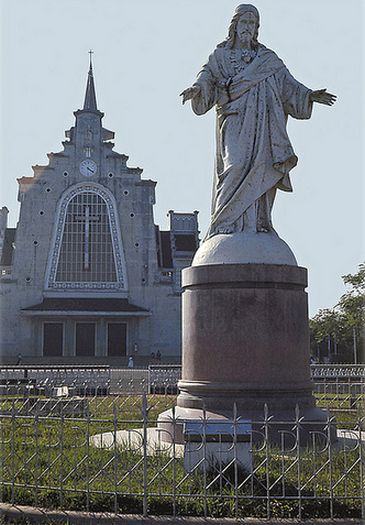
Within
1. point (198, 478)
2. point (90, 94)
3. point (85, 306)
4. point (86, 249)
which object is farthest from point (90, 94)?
point (198, 478)

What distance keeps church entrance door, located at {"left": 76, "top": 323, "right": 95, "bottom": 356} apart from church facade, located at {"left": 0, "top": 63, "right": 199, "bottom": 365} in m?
0.07

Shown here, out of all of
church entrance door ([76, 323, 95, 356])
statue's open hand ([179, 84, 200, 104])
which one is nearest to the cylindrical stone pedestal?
statue's open hand ([179, 84, 200, 104])

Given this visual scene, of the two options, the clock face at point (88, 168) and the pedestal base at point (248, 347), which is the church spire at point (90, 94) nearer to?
the clock face at point (88, 168)

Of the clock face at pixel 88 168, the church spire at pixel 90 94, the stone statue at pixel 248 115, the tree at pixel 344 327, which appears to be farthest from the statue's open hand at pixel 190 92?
the church spire at pixel 90 94

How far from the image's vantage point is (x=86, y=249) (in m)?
43.0

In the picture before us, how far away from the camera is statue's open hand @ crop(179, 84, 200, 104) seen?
815cm

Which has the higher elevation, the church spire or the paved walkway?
the church spire

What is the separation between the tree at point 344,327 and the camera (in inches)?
1297

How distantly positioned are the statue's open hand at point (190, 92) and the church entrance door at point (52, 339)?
35540mm

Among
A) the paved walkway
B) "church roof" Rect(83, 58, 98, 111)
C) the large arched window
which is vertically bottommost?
the paved walkway

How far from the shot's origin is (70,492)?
5.25m

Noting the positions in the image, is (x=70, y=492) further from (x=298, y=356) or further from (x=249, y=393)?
(x=298, y=356)

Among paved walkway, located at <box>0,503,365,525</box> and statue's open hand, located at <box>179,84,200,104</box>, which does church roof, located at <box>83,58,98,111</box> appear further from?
paved walkway, located at <box>0,503,365,525</box>

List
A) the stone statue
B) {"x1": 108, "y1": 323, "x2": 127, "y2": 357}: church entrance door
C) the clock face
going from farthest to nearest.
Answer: the clock face, {"x1": 108, "y1": 323, "x2": 127, "y2": 357}: church entrance door, the stone statue
